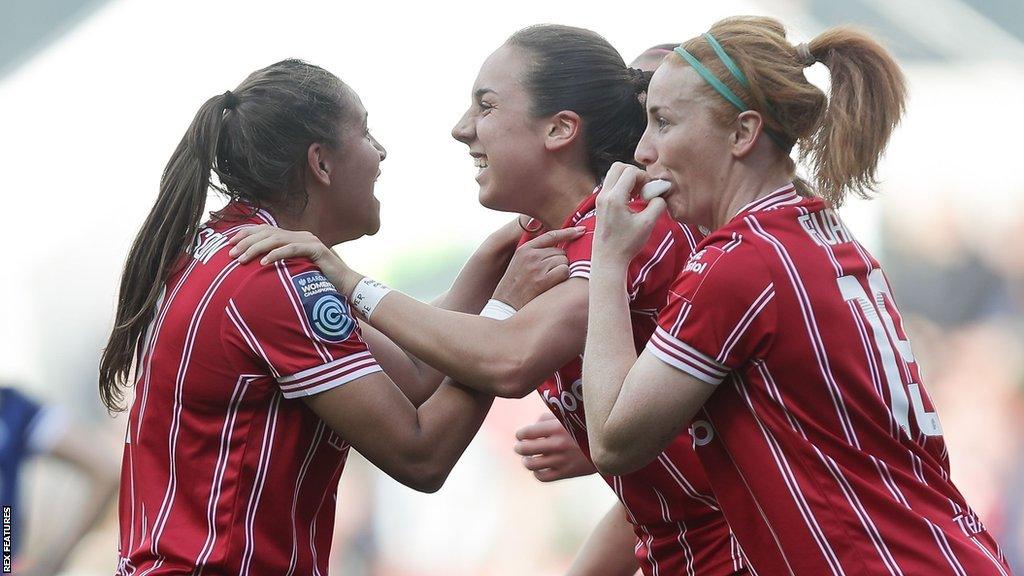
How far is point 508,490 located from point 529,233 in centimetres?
196

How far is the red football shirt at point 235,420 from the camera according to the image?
7.43 feet

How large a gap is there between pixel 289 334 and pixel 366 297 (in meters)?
0.24

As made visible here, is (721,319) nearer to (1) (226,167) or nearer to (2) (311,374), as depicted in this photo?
(2) (311,374)

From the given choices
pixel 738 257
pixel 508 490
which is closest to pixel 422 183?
pixel 508 490

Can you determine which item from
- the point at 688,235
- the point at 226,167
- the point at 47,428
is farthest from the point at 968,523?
the point at 47,428

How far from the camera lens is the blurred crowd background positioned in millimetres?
4648

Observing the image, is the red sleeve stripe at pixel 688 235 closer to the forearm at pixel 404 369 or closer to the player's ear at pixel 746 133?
the player's ear at pixel 746 133

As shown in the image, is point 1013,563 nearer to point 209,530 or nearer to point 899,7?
point 899,7

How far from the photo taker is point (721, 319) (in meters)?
1.89

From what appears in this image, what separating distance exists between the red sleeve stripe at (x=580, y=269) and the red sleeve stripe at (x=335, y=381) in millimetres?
473

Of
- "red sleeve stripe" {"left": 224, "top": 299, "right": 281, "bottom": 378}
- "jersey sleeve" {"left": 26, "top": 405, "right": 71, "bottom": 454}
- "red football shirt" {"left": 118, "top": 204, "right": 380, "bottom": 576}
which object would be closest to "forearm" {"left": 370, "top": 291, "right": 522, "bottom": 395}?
"red football shirt" {"left": 118, "top": 204, "right": 380, "bottom": 576}

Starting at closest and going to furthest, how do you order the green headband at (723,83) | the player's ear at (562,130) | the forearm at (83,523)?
1. the green headband at (723,83)
2. the player's ear at (562,130)
3. the forearm at (83,523)

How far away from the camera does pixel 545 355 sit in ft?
7.98

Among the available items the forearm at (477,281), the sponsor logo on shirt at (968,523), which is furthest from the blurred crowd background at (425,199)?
the sponsor logo on shirt at (968,523)
